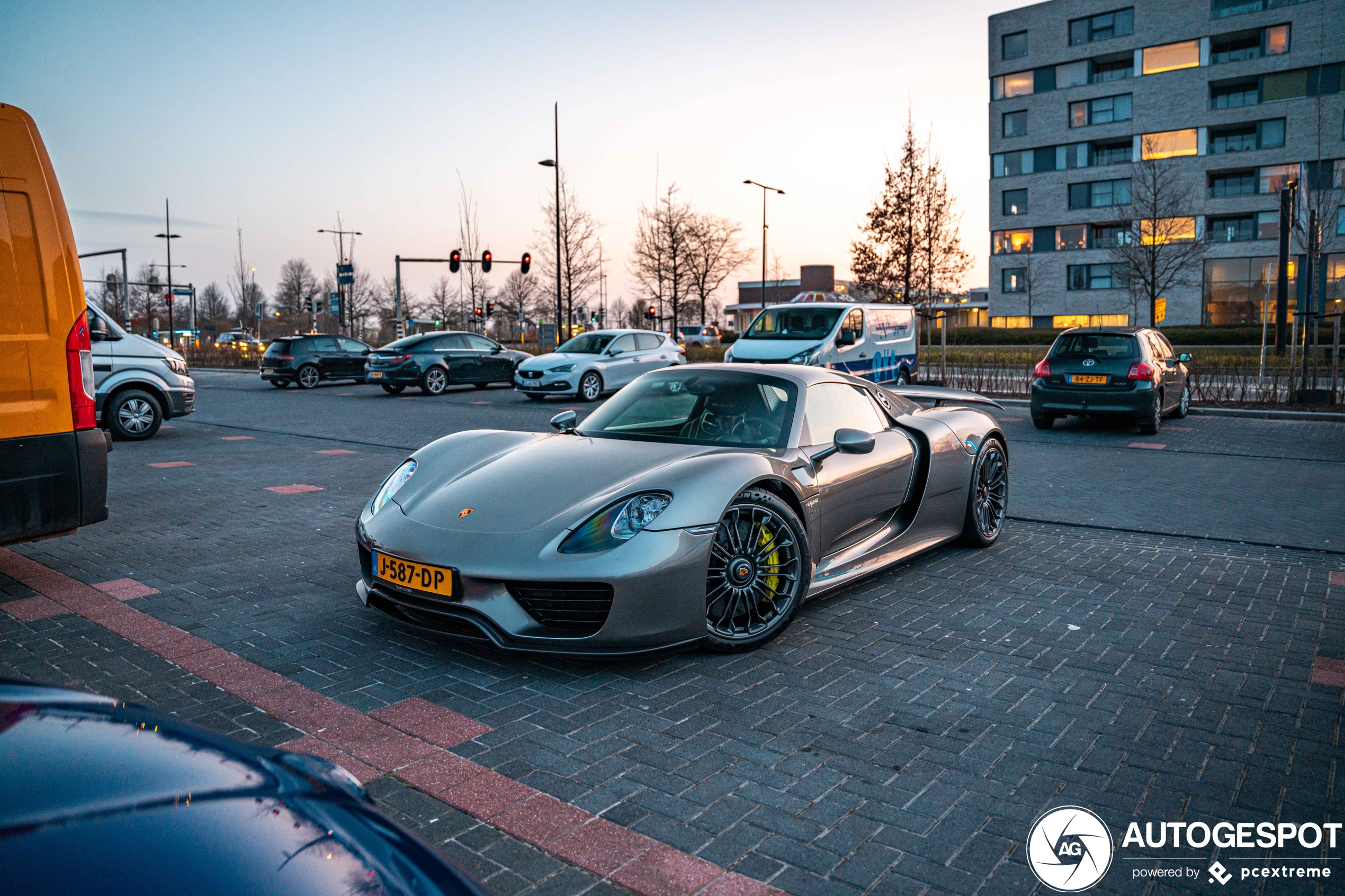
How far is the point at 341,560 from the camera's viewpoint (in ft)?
19.4

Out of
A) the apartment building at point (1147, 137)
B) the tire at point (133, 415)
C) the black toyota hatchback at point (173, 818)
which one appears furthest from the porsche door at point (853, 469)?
the apartment building at point (1147, 137)

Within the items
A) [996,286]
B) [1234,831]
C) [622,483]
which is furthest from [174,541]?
[996,286]

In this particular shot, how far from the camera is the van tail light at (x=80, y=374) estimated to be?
5.04 m

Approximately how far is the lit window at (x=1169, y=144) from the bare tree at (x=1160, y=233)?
68mm

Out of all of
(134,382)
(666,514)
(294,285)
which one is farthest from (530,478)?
(294,285)

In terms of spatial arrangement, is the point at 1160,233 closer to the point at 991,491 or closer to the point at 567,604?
the point at 991,491

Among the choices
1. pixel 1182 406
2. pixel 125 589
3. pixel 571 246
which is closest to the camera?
pixel 125 589

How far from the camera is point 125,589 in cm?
524

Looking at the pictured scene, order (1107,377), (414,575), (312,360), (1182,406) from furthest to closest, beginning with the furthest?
(312,360) < (1182,406) < (1107,377) < (414,575)

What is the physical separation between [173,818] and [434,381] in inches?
874

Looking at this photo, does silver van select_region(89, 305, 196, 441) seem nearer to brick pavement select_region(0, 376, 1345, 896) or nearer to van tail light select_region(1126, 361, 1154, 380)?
brick pavement select_region(0, 376, 1345, 896)

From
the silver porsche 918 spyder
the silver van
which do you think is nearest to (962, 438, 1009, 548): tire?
the silver porsche 918 spyder

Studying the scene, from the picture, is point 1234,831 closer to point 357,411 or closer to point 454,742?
point 454,742

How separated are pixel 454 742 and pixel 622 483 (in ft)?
4.44
